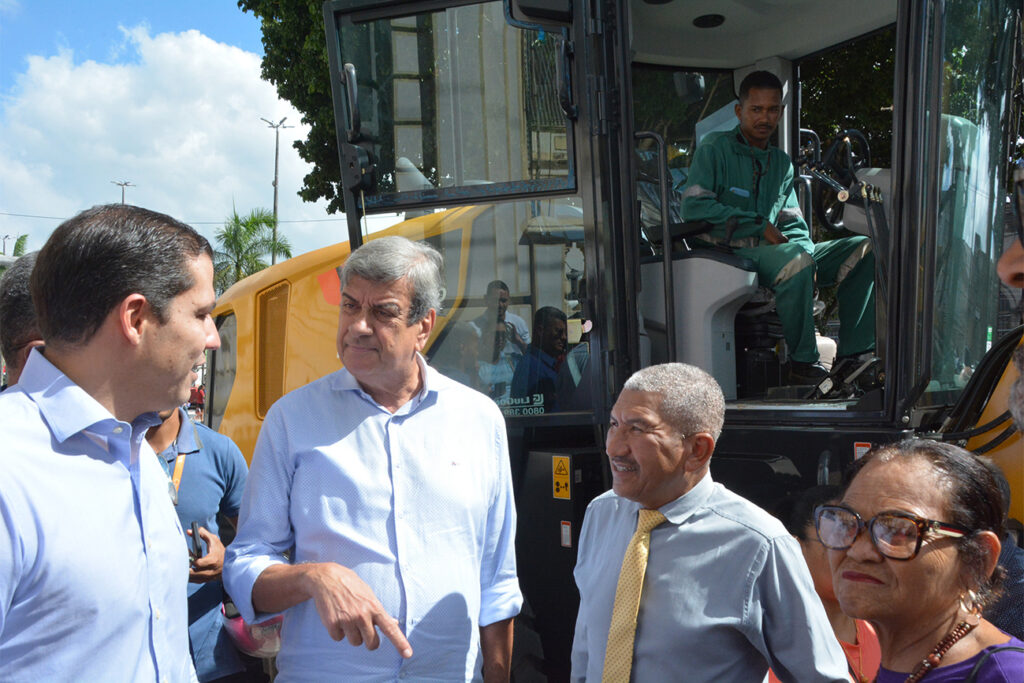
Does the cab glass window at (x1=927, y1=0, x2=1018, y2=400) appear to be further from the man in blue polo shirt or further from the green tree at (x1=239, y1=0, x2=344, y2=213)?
the green tree at (x1=239, y1=0, x2=344, y2=213)

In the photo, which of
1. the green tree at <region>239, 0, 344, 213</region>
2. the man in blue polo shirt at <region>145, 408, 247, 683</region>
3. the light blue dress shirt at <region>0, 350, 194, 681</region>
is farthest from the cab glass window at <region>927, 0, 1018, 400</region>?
the green tree at <region>239, 0, 344, 213</region>

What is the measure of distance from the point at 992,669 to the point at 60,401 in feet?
5.06

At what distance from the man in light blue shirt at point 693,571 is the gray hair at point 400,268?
0.58 meters

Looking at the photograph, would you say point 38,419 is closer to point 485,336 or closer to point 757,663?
point 757,663

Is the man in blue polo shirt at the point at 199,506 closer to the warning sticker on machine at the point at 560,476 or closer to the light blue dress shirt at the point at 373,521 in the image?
the light blue dress shirt at the point at 373,521

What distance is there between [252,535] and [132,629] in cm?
64

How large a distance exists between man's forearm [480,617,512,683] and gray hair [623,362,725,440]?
0.72 m

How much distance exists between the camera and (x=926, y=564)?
1501 mm

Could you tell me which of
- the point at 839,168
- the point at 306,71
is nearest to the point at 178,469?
the point at 839,168

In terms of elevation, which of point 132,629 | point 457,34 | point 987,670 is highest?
point 457,34

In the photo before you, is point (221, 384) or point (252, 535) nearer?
point (252, 535)

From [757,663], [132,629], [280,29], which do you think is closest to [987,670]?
[757,663]

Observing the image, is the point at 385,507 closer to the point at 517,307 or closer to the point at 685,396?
the point at 685,396

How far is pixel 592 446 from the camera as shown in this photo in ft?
11.4
